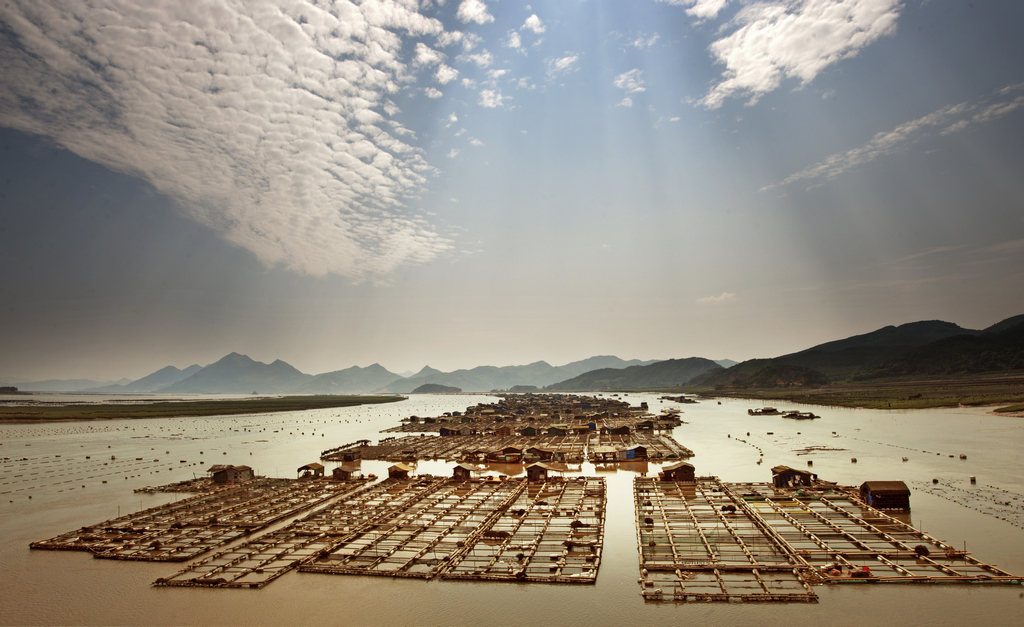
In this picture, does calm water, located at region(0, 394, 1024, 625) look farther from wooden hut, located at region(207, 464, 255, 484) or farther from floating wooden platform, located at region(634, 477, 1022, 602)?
wooden hut, located at region(207, 464, 255, 484)

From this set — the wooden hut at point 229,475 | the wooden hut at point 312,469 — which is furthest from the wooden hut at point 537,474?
the wooden hut at point 229,475

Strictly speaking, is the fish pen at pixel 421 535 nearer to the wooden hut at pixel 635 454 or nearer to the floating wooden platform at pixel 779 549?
the floating wooden platform at pixel 779 549

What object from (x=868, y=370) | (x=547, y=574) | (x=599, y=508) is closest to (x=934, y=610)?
(x=547, y=574)

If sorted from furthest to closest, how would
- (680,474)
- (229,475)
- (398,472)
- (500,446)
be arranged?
(500,446) < (229,475) < (398,472) < (680,474)

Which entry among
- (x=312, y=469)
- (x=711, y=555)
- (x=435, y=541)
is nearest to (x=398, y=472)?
(x=312, y=469)

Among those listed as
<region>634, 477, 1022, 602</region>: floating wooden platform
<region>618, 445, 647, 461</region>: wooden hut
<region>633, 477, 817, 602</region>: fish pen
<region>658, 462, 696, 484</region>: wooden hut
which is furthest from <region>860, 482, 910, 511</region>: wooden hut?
<region>618, 445, 647, 461</region>: wooden hut

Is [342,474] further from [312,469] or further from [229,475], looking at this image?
[229,475]

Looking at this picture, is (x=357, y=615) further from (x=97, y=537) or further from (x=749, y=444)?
(x=749, y=444)
